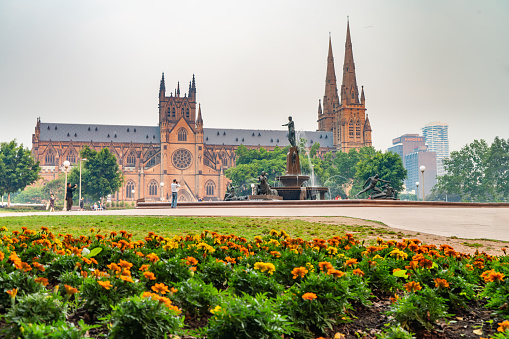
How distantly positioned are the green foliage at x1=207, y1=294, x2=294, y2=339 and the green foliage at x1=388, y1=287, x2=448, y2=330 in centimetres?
123

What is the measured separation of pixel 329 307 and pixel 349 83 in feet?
420

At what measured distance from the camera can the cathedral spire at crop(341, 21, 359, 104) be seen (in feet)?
409

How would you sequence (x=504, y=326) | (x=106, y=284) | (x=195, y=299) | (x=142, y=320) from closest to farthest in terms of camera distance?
(x=504, y=326) < (x=142, y=320) < (x=106, y=284) < (x=195, y=299)

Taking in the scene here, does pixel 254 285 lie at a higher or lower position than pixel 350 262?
lower

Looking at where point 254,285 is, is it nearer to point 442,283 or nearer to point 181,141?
point 442,283

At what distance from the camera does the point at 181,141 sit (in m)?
120

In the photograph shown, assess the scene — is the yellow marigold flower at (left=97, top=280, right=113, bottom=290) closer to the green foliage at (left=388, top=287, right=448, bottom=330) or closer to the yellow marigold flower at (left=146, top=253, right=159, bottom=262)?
the yellow marigold flower at (left=146, top=253, right=159, bottom=262)

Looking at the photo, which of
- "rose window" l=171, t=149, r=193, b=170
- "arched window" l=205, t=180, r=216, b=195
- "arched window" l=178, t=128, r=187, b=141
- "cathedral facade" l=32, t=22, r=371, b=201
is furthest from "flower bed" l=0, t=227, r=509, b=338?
"arched window" l=178, t=128, r=187, b=141

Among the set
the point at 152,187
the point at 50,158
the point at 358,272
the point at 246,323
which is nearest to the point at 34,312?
the point at 246,323

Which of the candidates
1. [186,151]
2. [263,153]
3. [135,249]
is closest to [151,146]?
[186,151]

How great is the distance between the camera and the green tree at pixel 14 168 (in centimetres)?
7556

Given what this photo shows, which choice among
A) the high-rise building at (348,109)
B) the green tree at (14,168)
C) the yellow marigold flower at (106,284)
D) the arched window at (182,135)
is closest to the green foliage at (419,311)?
the yellow marigold flower at (106,284)

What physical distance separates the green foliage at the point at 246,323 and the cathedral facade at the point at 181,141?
106m

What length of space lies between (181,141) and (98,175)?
124 feet
